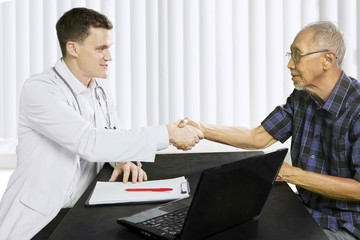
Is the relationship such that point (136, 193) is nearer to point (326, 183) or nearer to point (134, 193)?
point (134, 193)

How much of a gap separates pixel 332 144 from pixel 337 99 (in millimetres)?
172

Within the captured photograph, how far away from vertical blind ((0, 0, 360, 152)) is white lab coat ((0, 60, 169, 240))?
1294 millimetres

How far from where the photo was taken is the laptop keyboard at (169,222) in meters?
0.97

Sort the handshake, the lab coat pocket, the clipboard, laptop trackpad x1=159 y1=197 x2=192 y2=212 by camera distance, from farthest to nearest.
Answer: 1. the handshake
2. the lab coat pocket
3. the clipboard
4. laptop trackpad x1=159 y1=197 x2=192 y2=212

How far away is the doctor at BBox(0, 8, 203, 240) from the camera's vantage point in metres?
1.49

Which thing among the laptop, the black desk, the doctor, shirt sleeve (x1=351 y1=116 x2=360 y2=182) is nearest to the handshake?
the doctor

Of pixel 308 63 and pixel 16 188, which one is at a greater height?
pixel 308 63

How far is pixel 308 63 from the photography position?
1617mm

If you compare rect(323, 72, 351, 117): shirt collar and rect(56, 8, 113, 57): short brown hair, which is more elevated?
rect(56, 8, 113, 57): short brown hair

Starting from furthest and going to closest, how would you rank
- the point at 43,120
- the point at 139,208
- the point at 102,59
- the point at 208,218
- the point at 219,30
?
the point at 219,30 → the point at 102,59 → the point at 43,120 → the point at 139,208 → the point at 208,218

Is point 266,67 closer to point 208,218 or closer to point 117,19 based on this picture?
point 117,19

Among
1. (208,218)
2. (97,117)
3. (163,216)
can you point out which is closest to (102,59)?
(97,117)

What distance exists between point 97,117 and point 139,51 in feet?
3.64

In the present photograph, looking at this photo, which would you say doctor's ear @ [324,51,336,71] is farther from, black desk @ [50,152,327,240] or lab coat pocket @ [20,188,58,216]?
lab coat pocket @ [20,188,58,216]
